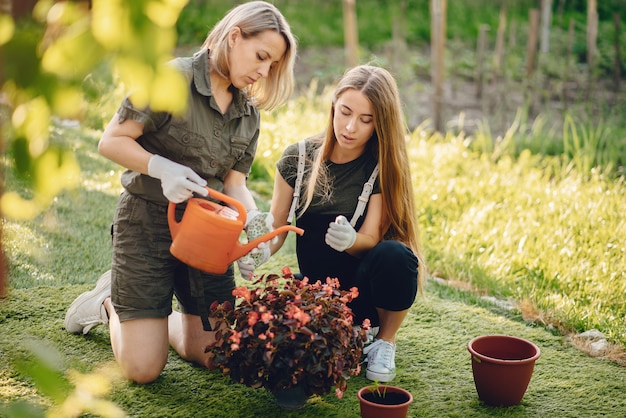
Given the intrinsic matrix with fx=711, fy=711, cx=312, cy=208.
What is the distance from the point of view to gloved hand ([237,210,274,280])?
2207mm

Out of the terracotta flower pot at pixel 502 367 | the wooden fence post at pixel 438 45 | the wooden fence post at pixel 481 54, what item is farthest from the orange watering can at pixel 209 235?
the wooden fence post at pixel 481 54

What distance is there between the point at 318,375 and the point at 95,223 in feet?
6.48

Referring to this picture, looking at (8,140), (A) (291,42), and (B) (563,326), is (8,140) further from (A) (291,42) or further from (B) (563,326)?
(B) (563,326)

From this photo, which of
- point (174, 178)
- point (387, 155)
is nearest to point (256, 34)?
point (174, 178)

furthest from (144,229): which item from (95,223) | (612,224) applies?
(612,224)

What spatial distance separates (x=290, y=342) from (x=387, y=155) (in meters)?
0.78

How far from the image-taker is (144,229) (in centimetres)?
220

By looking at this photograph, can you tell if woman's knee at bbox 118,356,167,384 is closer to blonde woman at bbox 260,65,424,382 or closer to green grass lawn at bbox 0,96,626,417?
green grass lawn at bbox 0,96,626,417

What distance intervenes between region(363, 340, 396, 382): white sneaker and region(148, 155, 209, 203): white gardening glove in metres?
0.80

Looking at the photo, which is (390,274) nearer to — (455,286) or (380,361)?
(380,361)

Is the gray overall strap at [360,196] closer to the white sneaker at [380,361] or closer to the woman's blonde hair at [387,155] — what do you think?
the woman's blonde hair at [387,155]

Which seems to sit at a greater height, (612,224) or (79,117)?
(79,117)

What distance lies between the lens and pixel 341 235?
2.22 metres

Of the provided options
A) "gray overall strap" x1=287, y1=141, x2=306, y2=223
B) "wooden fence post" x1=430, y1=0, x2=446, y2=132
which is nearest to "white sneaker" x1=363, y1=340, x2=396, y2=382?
"gray overall strap" x1=287, y1=141, x2=306, y2=223
